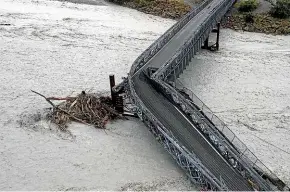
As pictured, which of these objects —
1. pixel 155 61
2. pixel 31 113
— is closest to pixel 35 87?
pixel 31 113

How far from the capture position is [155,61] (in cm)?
2186

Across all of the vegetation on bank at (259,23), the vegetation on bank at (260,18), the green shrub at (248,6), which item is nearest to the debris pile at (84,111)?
the vegetation on bank at (259,23)

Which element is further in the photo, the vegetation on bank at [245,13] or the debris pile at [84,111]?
the vegetation on bank at [245,13]

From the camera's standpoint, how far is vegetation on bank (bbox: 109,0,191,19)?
125 ft

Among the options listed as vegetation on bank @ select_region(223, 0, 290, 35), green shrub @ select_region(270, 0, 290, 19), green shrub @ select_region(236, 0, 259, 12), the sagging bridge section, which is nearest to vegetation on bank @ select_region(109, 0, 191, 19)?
vegetation on bank @ select_region(223, 0, 290, 35)

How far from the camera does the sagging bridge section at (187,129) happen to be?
1482 centimetres

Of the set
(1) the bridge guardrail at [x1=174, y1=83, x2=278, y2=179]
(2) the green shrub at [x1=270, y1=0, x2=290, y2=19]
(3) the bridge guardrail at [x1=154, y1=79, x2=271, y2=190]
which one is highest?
(2) the green shrub at [x1=270, y1=0, x2=290, y2=19]

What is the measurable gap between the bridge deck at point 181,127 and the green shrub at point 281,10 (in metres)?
18.8

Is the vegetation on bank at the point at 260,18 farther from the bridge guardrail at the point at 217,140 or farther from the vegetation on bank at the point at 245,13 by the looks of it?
the bridge guardrail at the point at 217,140

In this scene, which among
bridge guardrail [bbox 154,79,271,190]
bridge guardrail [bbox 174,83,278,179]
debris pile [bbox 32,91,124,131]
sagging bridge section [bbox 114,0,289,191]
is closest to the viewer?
bridge guardrail [bbox 154,79,271,190]

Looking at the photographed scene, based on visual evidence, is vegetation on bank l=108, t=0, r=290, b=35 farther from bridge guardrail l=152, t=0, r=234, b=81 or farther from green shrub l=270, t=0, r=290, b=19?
bridge guardrail l=152, t=0, r=234, b=81

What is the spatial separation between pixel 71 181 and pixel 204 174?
19.5 ft

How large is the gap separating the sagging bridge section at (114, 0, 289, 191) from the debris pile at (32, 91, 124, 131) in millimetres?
1497

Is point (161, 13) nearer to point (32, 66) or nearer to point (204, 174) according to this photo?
point (32, 66)
